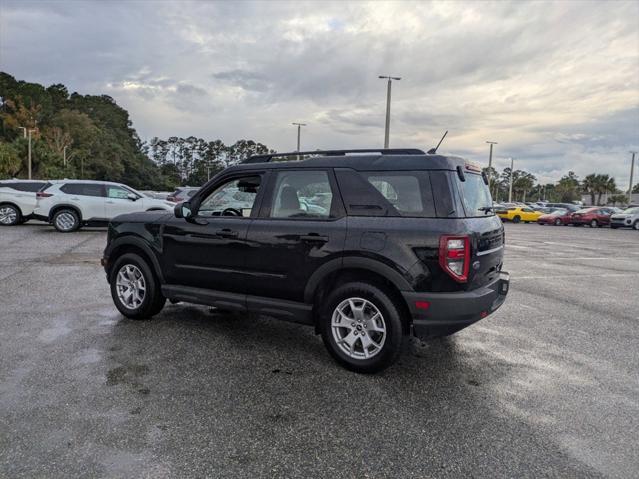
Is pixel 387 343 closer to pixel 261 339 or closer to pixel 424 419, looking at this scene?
pixel 424 419

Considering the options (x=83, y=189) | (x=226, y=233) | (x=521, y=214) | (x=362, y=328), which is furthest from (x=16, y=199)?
(x=521, y=214)

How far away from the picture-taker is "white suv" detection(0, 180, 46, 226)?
1700cm

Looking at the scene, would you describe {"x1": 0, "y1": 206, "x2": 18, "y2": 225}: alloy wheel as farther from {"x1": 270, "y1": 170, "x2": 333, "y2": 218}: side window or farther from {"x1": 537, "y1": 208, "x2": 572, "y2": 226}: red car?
{"x1": 537, "y1": 208, "x2": 572, "y2": 226}: red car

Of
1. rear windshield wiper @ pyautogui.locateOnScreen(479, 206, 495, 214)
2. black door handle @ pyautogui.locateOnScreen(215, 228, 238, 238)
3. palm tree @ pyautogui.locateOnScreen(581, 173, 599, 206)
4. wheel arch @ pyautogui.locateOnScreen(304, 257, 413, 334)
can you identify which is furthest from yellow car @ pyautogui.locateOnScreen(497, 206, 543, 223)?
palm tree @ pyautogui.locateOnScreen(581, 173, 599, 206)

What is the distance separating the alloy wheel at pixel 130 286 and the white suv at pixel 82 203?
33.5 ft

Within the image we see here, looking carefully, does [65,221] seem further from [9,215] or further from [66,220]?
[9,215]

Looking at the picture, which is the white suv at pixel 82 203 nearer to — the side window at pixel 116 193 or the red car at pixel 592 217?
the side window at pixel 116 193

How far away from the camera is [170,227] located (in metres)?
5.23

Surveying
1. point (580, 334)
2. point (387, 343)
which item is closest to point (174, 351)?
point (387, 343)

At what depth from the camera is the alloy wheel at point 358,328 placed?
158 inches

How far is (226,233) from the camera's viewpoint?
15.7 ft

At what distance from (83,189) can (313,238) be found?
1362cm

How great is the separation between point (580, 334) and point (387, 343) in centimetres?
285

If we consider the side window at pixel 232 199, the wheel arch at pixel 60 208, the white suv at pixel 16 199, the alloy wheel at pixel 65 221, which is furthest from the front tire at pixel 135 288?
the white suv at pixel 16 199
